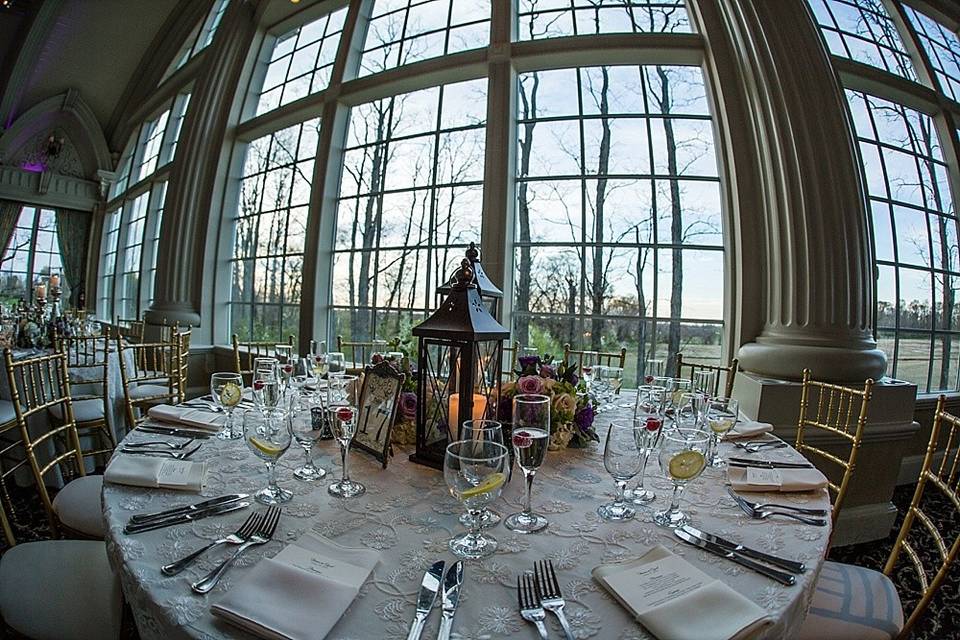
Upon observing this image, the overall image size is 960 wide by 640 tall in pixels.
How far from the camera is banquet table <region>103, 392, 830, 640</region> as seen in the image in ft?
2.32

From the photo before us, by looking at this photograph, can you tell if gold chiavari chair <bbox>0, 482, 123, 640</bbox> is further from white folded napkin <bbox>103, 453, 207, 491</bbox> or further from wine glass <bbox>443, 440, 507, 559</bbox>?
wine glass <bbox>443, 440, 507, 559</bbox>

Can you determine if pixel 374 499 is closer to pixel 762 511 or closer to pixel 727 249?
pixel 762 511

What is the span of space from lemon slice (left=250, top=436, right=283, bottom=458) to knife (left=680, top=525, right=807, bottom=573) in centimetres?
96

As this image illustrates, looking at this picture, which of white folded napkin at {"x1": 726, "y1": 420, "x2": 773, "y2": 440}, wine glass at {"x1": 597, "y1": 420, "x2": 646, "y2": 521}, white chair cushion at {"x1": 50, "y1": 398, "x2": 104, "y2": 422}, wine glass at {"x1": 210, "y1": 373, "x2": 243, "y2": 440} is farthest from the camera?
white chair cushion at {"x1": 50, "y1": 398, "x2": 104, "y2": 422}

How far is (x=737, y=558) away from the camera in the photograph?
899 mm

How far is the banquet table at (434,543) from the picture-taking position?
71cm

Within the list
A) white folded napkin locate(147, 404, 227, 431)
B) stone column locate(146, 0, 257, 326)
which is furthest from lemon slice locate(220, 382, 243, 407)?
stone column locate(146, 0, 257, 326)

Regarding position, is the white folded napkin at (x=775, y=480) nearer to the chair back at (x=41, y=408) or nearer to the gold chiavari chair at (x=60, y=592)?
the gold chiavari chair at (x=60, y=592)

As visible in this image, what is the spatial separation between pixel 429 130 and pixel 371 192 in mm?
870

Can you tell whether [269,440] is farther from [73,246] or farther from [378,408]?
[73,246]

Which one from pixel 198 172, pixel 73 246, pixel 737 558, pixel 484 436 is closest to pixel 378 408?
pixel 484 436

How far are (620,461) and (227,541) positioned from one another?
0.84 m

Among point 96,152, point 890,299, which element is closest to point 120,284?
point 96,152

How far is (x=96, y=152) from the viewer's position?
10.2m
